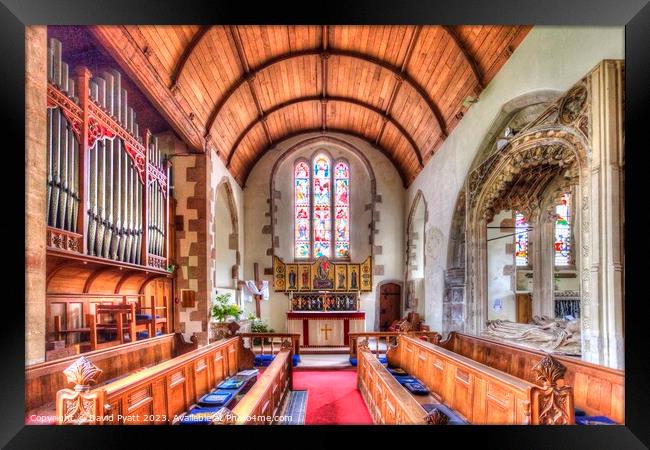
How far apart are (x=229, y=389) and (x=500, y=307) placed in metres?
5.05

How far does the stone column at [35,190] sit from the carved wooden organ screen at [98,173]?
0.97 feet

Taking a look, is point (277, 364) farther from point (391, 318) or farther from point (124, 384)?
point (391, 318)

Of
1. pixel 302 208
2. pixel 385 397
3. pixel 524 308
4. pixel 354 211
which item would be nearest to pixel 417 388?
pixel 385 397

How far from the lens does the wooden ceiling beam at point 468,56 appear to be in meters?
5.42

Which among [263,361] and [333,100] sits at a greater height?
[333,100]

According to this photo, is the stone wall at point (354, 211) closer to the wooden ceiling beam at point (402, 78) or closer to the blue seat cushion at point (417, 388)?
the wooden ceiling beam at point (402, 78)

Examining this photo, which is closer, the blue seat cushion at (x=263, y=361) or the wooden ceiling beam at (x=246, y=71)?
the wooden ceiling beam at (x=246, y=71)

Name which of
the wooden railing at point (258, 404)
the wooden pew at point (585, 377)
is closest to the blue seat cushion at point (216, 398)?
the wooden railing at point (258, 404)

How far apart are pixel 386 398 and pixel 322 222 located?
26.4ft

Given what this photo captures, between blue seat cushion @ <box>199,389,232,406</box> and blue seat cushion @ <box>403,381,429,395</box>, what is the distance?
184 cm

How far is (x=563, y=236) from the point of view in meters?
9.73

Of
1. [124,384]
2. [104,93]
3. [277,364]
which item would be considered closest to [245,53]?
[104,93]

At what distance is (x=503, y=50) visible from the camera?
16.4ft

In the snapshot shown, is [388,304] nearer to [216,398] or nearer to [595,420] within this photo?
[216,398]
